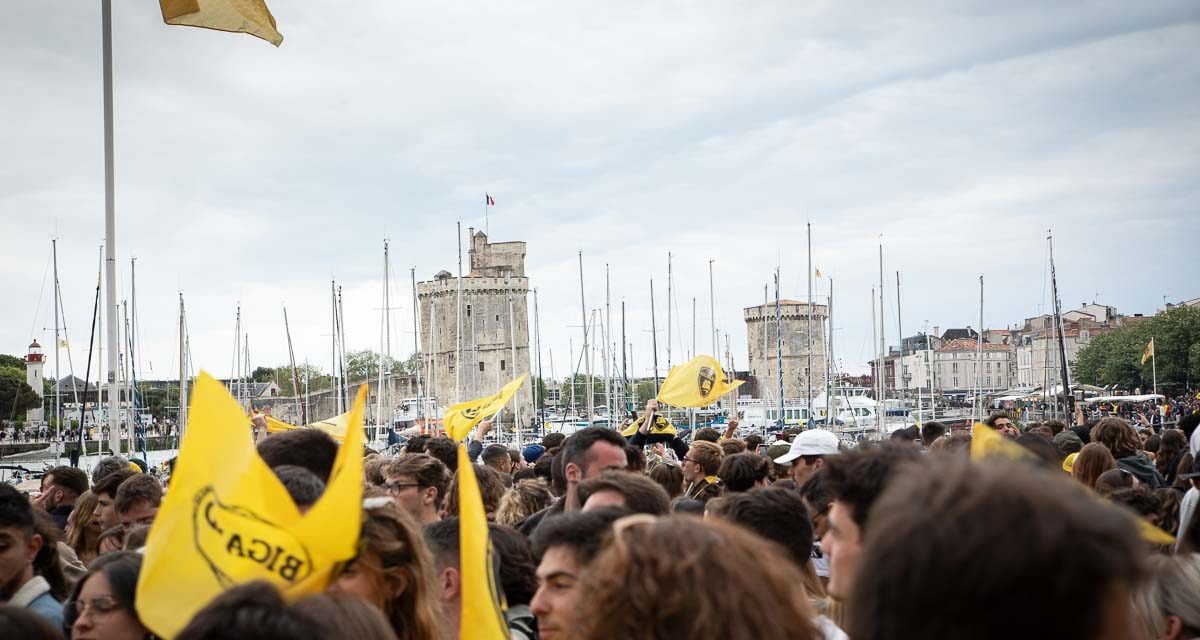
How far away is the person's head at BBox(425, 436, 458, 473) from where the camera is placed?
8781 mm

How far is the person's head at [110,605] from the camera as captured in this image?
3914mm

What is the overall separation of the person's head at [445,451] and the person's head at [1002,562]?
7.16 metres

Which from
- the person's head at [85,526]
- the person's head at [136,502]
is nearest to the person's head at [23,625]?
the person's head at [136,502]

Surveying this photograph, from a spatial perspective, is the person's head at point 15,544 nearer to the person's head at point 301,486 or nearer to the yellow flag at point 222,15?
the person's head at point 301,486

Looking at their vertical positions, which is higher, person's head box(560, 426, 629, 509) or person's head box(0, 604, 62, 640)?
person's head box(560, 426, 629, 509)

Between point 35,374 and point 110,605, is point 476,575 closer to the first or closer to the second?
point 110,605

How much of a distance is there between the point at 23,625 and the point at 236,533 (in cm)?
56

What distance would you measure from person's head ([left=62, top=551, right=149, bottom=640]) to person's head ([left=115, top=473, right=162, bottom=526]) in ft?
9.90

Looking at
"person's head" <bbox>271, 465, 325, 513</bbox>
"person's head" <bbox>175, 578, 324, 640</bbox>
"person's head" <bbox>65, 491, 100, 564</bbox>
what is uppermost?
"person's head" <bbox>271, 465, 325, 513</bbox>

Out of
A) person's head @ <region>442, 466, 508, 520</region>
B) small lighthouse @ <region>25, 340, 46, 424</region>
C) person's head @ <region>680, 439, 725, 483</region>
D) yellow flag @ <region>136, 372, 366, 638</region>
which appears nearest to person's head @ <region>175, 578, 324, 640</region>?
yellow flag @ <region>136, 372, 366, 638</region>

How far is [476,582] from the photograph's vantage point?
329 cm

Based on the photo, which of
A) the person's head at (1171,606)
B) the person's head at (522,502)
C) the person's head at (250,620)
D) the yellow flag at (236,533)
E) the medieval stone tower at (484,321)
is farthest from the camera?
the medieval stone tower at (484,321)

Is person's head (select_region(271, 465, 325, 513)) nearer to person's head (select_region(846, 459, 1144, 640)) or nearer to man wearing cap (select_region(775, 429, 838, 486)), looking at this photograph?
person's head (select_region(846, 459, 1144, 640))

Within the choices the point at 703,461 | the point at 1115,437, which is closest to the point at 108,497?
the point at 703,461
